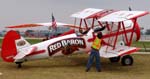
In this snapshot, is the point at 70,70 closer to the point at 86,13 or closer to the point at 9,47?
the point at 9,47

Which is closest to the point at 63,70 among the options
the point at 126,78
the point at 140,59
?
the point at 126,78

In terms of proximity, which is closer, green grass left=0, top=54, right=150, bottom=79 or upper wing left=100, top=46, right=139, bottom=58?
green grass left=0, top=54, right=150, bottom=79

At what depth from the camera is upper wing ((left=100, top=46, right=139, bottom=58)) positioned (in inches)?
674

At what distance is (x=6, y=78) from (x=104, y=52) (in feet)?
17.5

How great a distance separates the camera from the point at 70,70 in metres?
16.6

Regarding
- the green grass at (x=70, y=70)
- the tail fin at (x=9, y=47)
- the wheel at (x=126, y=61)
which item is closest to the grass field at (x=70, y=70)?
the green grass at (x=70, y=70)

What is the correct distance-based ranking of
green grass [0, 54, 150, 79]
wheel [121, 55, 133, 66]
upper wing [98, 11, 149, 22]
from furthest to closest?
wheel [121, 55, 133, 66], upper wing [98, 11, 149, 22], green grass [0, 54, 150, 79]

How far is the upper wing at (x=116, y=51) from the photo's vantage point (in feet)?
56.1

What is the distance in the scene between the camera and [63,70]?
16.5 meters

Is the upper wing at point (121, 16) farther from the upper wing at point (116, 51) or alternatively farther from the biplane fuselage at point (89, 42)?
the upper wing at point (116, 51)

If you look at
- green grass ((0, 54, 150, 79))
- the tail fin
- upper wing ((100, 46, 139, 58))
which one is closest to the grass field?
green grass ((0, 54, 150, 79))

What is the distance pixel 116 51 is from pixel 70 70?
2.29 m

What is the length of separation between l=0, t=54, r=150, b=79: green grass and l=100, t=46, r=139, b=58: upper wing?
2.04ft

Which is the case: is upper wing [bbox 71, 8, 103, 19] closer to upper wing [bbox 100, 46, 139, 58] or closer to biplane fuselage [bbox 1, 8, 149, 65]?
biplane fuselage [bbox 1, 8, 149, 65]
